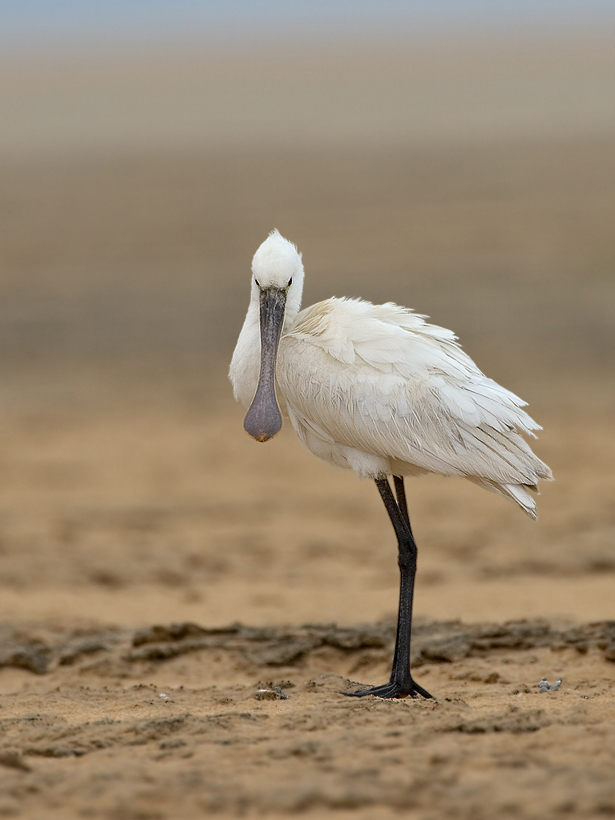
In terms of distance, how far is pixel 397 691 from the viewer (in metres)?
5.91

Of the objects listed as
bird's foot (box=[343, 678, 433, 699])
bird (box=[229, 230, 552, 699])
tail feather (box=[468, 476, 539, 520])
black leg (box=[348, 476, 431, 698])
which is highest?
bird (box=[229, 230, 552, 699])

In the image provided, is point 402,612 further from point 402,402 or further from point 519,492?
point 402,402

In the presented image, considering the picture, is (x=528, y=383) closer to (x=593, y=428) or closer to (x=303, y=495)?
(x=593, y=428)

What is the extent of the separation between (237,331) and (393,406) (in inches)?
525

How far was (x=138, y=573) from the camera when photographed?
9.16 metres

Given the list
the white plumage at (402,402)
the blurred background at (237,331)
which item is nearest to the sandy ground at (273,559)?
the blurred background at (237,331)

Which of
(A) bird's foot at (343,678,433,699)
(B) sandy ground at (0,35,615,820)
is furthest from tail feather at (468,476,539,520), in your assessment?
(A) bird's foot at (343,678,433,699)

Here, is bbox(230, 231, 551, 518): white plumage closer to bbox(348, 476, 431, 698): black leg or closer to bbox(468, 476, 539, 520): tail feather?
bbox(468, 476, 539, 520): tail feather

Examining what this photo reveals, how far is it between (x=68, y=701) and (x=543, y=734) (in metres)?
2.53

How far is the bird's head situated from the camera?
6066 millimetres

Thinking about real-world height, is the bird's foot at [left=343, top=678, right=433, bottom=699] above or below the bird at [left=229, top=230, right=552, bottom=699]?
below

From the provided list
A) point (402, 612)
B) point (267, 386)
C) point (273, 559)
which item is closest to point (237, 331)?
point (273, 559)

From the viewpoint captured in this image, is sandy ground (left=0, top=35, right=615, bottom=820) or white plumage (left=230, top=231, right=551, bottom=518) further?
white plumage (left=230, top=231, right=551, bottom=518)

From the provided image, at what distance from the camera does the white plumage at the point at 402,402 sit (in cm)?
582
